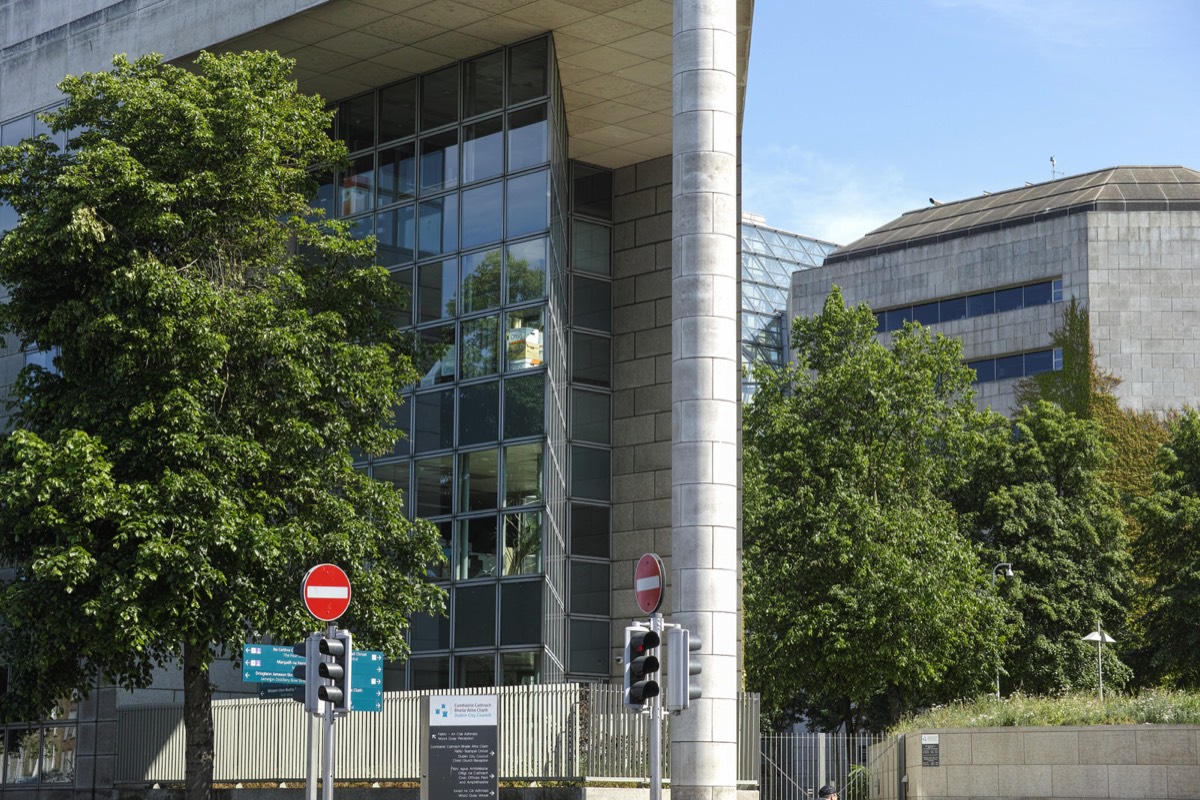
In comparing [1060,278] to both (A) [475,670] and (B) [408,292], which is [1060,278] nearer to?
(B) [408,292]

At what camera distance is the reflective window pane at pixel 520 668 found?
30.7 meters

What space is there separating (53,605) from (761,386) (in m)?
30.5

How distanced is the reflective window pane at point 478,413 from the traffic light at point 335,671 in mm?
15711

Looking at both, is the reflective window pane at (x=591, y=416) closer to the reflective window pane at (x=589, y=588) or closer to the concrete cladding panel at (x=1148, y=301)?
the reflective window pane at (x=589, y=588)

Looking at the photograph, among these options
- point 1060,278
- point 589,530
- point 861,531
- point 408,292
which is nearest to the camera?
point 408,292

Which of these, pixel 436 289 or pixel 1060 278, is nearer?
pixel 436 289

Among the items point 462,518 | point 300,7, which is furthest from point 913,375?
point 300,7

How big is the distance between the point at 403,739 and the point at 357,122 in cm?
1462

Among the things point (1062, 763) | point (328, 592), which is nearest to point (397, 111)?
point (1062, 763)

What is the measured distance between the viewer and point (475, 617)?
31.5 metres

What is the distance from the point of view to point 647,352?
36531mm

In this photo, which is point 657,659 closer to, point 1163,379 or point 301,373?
point 301,373

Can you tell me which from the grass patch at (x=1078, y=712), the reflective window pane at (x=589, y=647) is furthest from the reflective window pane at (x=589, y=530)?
the grass patch at (x=1078, y=712)

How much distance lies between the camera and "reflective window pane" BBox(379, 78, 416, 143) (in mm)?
34438
